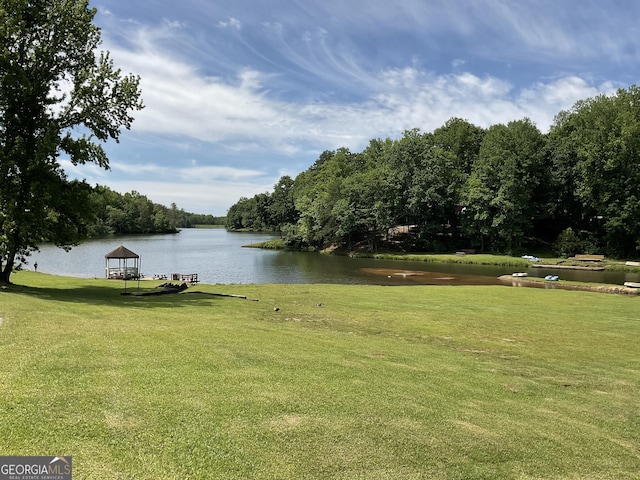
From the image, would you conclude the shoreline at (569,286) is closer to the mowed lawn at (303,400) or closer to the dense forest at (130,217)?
the mowed lawn at (303,400)

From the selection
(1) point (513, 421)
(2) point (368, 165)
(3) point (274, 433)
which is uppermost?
(2) point (368, 165)

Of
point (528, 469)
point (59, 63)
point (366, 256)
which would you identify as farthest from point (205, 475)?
point (366, 256)

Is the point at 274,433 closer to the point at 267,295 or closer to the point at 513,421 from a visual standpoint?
the point at 513,421

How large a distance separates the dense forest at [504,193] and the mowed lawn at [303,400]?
184ft

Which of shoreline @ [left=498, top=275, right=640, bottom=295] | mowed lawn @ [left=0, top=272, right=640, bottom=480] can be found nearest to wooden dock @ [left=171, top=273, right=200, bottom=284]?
mowed lawn @ [left=0, top=272, right=640, bottom=480]

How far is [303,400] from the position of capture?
7.52 m

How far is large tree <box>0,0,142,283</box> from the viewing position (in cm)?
2200

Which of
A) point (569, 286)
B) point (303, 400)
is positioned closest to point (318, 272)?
point (569, 286)

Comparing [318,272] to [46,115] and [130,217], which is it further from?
[130,217]

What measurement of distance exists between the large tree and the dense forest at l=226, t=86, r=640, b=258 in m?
55.1

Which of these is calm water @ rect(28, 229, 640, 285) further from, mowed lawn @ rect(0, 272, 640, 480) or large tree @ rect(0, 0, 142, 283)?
mowed lawn @ rect(0, 272, 640, 480)

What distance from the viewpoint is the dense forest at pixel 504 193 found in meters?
63.0

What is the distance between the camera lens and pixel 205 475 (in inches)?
198

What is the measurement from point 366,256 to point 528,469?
2723 inches
